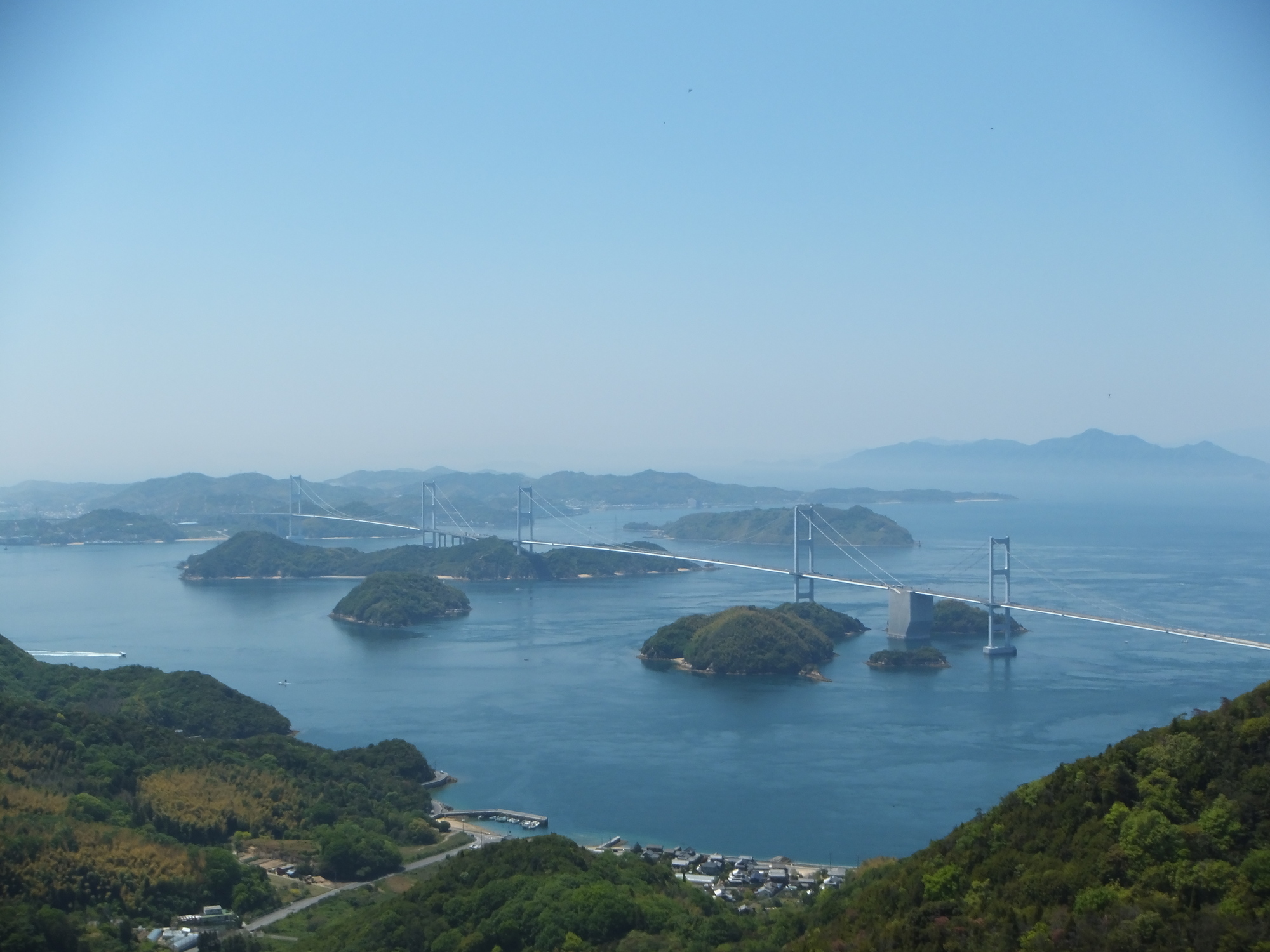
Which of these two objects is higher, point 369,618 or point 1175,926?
point 1175,926

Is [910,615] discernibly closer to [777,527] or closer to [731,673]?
[731,673]

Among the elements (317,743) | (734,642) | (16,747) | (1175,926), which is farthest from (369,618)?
(1175,926)

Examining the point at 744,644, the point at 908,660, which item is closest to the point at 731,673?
the point at 744,644

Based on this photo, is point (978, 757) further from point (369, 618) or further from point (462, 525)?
point (462, 525)

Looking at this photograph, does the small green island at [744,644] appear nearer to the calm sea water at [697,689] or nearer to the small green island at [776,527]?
the calm sea water at [697,689]

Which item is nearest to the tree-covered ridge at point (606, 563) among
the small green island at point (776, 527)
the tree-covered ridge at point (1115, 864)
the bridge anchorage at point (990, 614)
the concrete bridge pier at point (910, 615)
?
the small green island at point (776, 527)

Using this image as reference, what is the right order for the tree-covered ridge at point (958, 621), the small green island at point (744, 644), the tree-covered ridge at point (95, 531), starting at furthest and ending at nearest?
the tree-covered ridge at point (95, 531), the tree-covered ridge at point (958, 621), the small green island at point (744, 644)
